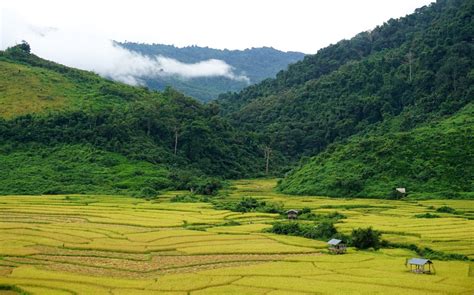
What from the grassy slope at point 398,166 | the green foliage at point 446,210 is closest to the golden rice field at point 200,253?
the green foliage at point 446,210

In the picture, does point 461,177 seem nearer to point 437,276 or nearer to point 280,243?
point 280,243

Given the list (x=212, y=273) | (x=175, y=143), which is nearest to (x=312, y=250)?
(x=212, y=273)

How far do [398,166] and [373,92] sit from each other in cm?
4674

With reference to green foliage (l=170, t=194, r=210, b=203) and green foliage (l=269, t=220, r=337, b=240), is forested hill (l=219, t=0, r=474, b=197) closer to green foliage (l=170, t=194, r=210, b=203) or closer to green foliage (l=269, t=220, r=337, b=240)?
green foliage (l=170, t=194, r=210, b=203)

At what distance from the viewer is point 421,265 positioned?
2866cm

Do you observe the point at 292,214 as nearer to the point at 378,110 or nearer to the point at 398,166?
the point at 398,166

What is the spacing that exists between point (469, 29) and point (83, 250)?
284 ft

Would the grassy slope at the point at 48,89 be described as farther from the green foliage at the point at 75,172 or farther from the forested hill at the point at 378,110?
the forested hill at the point at 378,110


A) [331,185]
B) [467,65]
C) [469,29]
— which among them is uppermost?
[469,29]

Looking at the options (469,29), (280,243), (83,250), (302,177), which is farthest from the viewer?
(469,29)

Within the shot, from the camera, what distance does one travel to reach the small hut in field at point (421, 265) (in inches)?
1125

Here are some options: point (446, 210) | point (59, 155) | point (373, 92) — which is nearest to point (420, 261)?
A: point (446, 210)

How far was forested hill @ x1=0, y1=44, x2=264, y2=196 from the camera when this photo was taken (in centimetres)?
6950

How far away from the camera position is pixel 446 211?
49531mm
